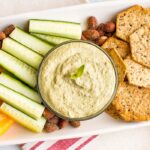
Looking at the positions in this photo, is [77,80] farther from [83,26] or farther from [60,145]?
[60,145]

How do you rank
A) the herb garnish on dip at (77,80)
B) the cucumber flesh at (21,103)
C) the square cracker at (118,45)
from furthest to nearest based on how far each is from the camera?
the square cracker at (118,45), the cucumber flesh at (21,103), the herb garnish on dip at (77,80)

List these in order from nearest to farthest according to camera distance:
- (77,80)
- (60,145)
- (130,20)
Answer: (77,80) → (130,20) → (60,145)

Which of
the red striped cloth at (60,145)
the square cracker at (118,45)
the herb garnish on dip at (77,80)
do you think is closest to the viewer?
the herb garnish on dip at (77,80)

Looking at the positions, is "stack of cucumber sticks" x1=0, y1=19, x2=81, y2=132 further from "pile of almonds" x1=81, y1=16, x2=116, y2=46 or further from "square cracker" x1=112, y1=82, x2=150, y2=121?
"square cracker" x1=112, y1=82, x2=150, y2=121

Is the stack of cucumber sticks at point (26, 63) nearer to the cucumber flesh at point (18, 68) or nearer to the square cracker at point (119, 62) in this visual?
the cucumber flesh at point (18, 68)

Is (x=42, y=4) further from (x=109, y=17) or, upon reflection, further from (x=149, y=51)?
(x=149, y=51)

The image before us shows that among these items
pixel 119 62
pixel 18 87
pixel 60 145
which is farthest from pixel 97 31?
pixel 60 145

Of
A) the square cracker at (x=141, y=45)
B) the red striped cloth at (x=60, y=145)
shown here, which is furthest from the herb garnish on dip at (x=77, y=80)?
the red striped cloth at (x=60, y=145)
